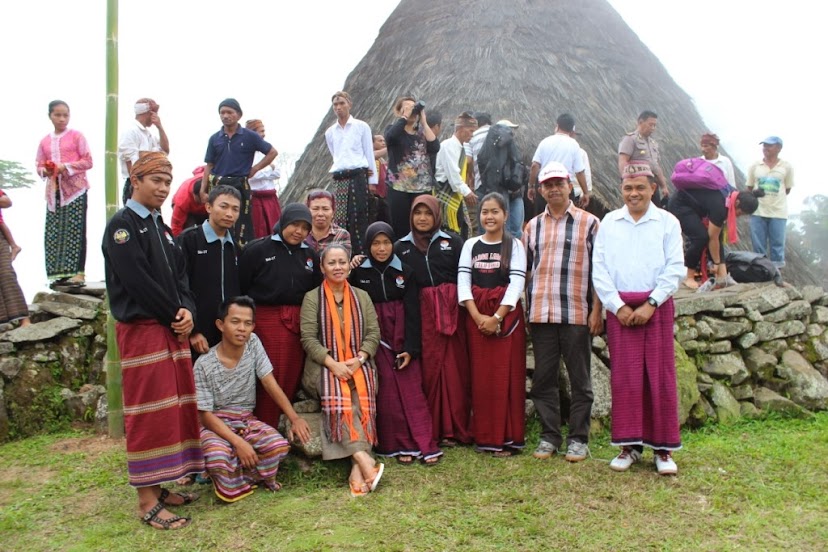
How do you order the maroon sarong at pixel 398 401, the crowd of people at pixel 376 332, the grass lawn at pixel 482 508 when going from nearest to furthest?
the grass lawn at pixel 482 508 < the crowd of people at pixel 376 332 < the maroon sarong at pixel 398 401

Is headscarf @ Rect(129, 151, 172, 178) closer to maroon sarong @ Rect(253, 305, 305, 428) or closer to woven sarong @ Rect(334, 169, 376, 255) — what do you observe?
maroon sarong @ Rect(253, 305, 305, 428)

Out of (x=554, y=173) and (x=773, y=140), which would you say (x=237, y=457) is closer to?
(x=554, y=173)

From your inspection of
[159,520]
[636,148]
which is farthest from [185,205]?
[636,148]

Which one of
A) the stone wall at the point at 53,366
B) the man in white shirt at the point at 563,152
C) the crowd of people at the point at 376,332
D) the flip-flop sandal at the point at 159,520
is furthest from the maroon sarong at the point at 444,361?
the stone wall at the point at 53,366

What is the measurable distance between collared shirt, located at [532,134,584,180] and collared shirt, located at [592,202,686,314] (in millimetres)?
2334

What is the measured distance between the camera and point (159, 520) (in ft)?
10.4

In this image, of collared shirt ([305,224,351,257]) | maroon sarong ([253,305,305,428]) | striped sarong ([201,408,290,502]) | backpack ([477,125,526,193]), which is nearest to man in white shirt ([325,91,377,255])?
collared shirt ([305,224,351,257])

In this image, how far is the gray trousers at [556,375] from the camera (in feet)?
12.9

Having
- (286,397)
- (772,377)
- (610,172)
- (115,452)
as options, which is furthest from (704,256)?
(115,452)

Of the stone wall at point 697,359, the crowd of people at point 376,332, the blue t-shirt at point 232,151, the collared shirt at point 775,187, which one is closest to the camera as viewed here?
the crowd of people at point 376,332

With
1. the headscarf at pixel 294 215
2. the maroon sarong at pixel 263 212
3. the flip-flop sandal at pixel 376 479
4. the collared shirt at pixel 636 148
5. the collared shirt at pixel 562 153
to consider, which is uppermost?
the collared shirt at pixel 636 148

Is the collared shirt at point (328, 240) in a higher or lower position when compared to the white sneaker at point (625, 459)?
higher

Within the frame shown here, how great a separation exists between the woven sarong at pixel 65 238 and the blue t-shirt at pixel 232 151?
1576 mm

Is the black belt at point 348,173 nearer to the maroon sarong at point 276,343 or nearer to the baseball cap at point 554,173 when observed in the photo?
the maroon sarong at point 276,343
